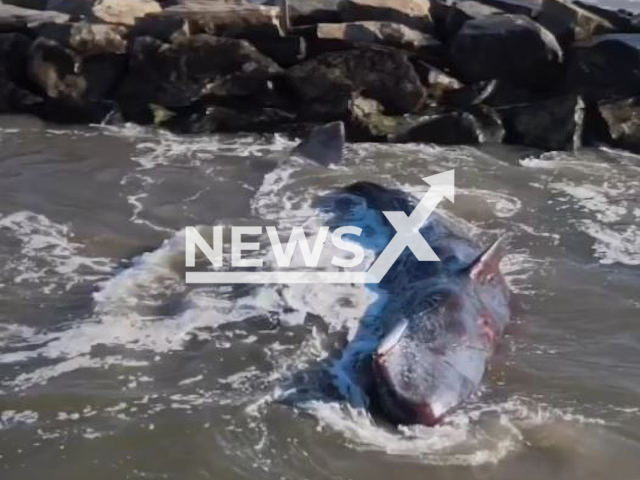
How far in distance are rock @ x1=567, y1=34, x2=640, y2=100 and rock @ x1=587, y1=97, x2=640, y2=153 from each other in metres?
0.19

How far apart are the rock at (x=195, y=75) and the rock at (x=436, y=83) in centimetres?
151

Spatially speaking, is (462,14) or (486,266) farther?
(462,14)

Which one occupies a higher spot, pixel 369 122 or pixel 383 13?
pixel 383 13

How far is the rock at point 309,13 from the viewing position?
462 inches

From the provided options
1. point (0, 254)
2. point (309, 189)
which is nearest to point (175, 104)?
point (309, 189)

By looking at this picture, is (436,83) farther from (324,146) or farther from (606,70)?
(324,146)

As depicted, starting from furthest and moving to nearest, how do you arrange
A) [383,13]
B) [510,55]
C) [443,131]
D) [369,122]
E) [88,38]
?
[383,13] < [88,38] < [510,55] < [369,122] < [443,131]

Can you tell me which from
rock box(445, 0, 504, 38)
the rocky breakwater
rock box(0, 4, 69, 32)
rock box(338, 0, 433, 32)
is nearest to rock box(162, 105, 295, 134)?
the rocky breakwater

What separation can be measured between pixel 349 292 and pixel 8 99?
229 inches

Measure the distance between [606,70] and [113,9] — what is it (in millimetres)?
5286

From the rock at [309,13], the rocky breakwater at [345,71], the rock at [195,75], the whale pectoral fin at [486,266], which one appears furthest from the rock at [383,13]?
the whale pectoral fin at [486,266]

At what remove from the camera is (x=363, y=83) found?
10.8 metres

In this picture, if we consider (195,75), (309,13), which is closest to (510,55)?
(309,13)

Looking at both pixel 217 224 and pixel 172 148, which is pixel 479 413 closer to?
pixel 217 224
